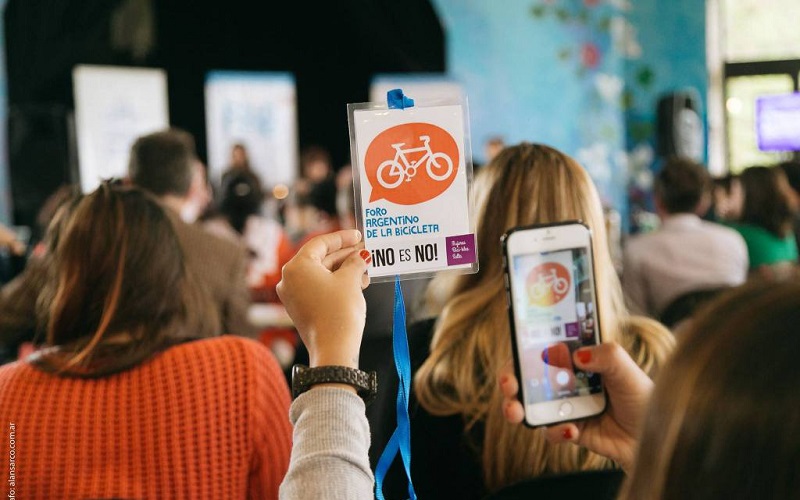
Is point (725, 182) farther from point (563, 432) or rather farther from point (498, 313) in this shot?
point (563, 432)

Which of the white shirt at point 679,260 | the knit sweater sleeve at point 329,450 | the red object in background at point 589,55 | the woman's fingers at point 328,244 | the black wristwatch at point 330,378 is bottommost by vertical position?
the white shirt at point 679,260

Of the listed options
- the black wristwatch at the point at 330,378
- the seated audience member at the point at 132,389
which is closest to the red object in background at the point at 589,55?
the seated audience member at the point at 132,389

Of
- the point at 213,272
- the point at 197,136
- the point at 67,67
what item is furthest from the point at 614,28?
the point at 213,272

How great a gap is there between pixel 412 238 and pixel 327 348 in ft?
0.55

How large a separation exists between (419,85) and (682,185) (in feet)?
14.8

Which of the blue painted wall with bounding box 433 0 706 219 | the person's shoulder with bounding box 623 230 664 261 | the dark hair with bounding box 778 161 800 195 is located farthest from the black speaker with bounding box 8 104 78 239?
the dark hair with bounding box 778 161 800 195

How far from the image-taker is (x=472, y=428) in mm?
1381

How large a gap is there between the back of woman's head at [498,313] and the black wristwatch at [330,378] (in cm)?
54

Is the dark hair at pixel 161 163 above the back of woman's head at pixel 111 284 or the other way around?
above

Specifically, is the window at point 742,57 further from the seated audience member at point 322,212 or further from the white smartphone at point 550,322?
the white smartphone at point 550,322

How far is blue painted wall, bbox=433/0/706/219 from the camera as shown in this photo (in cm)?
744

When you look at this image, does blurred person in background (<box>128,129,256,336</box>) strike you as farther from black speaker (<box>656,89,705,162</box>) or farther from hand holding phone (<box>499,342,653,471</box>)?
black speaker (<box>656,89,705,162</box>)

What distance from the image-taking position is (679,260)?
3.36 m

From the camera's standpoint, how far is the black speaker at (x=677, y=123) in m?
7.15
